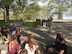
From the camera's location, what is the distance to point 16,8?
59.5m

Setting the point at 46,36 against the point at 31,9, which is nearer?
the point at 46,36

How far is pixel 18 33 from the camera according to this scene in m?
10.8

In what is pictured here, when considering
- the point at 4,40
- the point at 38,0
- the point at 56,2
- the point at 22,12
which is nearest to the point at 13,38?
the point at 4,40

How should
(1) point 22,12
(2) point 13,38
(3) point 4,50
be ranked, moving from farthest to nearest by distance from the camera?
(1) point 22,12 → (3) point 4,50 → (2) point 13,38

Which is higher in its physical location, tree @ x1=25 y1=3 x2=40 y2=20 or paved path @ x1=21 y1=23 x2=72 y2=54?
tree @ x1=25 y1=3 x2=40 y2=20

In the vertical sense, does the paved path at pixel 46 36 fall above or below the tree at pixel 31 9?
below

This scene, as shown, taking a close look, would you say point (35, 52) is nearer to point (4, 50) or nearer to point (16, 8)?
point (4, 50)

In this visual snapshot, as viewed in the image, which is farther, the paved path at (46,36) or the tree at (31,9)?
the tree at (31,9)

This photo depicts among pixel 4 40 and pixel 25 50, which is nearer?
pixel 25 50

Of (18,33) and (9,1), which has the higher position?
(9,1)

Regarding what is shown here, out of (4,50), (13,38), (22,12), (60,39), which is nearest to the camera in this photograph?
(60,39)

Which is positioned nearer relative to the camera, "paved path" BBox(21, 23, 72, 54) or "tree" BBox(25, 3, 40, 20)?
"paved path" BBox(21, 23, 72, 54)

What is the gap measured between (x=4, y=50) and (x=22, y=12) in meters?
45.6

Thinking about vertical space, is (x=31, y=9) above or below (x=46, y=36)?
above
